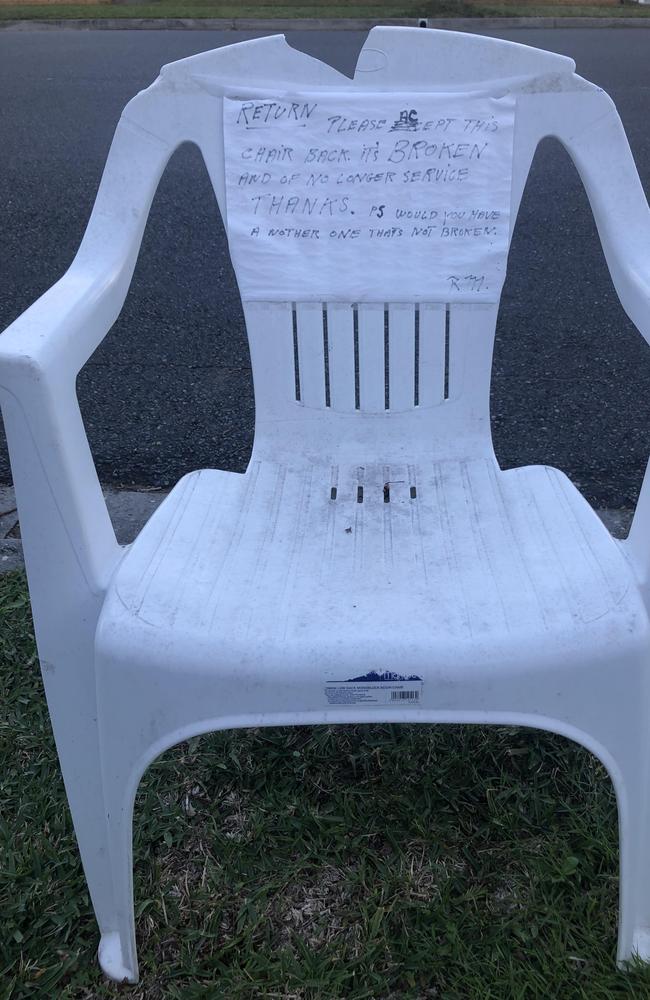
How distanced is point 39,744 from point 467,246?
3.75 ft

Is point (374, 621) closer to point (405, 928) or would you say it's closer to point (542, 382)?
point (405, 928)

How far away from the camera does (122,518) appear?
219 centimetres

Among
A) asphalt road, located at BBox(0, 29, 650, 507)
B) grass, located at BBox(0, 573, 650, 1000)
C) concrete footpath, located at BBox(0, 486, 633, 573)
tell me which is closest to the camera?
grass, located at BBox(0, 573, 650, 1000)

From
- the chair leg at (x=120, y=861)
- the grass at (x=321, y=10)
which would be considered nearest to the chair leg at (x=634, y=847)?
the chair leg at (x=120, y=861)

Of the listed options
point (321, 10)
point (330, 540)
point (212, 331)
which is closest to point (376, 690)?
point (330, 540)

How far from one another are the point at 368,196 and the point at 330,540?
623 mm

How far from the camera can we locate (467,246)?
156 centimetres

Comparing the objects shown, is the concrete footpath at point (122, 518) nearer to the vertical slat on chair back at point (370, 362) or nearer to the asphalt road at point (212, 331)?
the asphalt road at point (212, 331)

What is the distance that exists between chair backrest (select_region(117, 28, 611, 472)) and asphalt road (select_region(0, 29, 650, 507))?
2.62 ft

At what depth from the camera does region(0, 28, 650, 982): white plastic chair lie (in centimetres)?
107

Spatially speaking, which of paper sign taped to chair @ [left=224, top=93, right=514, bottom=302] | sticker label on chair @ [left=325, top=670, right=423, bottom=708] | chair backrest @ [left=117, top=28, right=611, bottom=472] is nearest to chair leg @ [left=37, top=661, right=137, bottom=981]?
sticker label on chair @ [left=325, top=670, right=423, bottom=708]

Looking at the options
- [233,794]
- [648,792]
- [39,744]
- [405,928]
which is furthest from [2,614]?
[648,792]

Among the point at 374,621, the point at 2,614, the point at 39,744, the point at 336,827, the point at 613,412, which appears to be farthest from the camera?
the point at 613,412

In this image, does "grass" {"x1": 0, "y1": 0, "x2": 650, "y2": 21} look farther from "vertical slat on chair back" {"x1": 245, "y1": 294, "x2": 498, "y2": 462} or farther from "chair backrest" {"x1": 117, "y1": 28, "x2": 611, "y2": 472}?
"vertical slat on chair back" {"x1": 245, "y1": 294, "x2": 498, "y2": 462}
